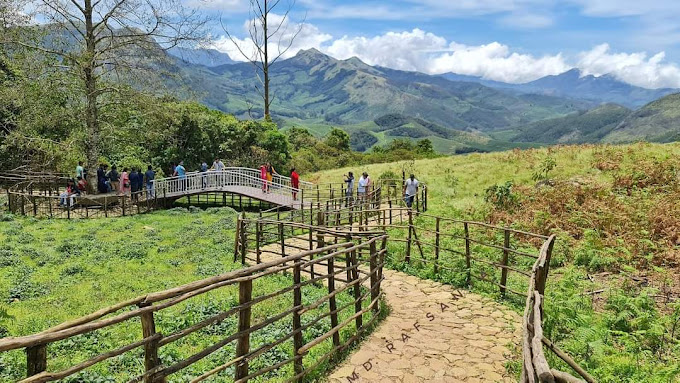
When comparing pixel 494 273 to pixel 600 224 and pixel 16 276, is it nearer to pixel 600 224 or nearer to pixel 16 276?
pixel 600 224

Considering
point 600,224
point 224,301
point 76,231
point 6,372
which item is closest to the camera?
point 6,372

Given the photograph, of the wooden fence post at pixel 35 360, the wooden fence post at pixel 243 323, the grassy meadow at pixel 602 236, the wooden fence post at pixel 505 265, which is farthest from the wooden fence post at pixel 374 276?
the wooden fence post at pixel 35 360

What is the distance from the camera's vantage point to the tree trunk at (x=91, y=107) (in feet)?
75.2

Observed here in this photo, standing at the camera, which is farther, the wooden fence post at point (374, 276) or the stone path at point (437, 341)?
the wooden fence post at point (374, 276)

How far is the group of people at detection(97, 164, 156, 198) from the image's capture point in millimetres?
22969

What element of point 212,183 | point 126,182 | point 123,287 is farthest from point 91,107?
point 123,287

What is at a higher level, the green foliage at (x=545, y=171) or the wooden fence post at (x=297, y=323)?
the green foliage at (x=545, y=171)

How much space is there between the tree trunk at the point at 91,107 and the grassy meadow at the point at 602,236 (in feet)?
56.4

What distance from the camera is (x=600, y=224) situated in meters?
13.5

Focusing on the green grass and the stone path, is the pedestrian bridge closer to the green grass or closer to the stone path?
the green grass

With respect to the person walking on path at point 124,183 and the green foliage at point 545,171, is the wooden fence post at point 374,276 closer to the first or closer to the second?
the green foliage at point 545,171

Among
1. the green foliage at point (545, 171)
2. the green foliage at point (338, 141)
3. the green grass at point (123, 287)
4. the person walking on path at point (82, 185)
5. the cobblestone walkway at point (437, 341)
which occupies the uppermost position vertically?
the green foliage at point (338, 141)

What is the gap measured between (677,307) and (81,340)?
10389mm

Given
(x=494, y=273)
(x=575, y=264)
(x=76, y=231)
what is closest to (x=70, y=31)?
(x=76, y=231)
